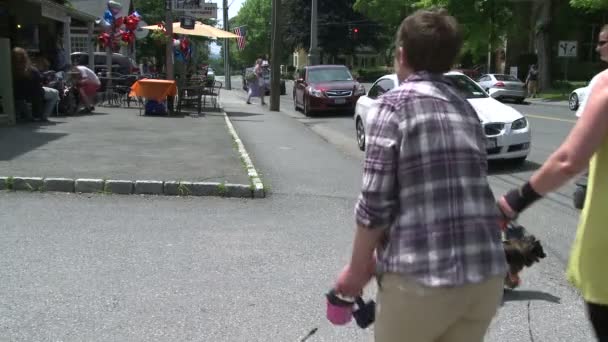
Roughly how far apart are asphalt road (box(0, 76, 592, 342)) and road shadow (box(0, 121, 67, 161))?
2478 millimetres

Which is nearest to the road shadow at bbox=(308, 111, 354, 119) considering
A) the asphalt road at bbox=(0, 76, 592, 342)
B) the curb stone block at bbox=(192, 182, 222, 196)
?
the asphalt road at bbox=(0, 76, 592, 342)

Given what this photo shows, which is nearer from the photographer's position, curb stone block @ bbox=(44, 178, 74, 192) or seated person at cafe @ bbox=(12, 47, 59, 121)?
curb stone block @ bbox=(44, 178, 74, 192)

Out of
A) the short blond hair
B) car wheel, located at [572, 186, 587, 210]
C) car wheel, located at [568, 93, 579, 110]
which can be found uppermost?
the short blond hair

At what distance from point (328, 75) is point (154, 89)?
21.9 ft

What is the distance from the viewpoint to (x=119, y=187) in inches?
305

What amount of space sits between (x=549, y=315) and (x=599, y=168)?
2238 mm

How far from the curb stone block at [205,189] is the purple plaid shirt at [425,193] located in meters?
5.90

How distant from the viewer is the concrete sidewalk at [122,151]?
8.29m

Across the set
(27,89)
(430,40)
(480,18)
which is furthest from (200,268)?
(480,18)

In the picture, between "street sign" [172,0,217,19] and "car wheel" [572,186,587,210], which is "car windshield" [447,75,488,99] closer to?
"car wheel" [572,186,587,210]

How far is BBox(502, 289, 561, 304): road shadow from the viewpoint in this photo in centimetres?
450

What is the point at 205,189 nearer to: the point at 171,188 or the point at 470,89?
the point at 171,188

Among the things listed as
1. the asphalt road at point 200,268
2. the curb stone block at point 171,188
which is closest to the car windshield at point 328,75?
the asphalt road at point 200,268

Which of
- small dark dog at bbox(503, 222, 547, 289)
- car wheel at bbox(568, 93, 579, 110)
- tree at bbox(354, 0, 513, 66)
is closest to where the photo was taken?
small dark dog at bbox(503, 222, 547, 289)
